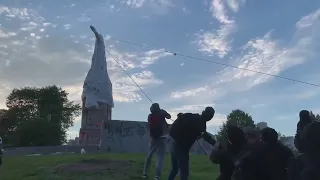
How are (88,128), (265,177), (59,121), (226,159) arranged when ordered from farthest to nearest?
(59,121)
(88,128)
(226,159)
(265,177)

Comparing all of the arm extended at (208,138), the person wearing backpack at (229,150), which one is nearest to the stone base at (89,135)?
the arm extended at (208,138)

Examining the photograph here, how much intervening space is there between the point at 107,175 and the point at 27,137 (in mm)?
52897

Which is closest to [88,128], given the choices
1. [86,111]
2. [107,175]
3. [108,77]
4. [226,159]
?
[86,111]

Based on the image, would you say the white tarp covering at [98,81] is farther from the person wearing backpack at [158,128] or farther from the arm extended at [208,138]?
the arm extended at [208,138]

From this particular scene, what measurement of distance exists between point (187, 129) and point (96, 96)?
36.2 meters

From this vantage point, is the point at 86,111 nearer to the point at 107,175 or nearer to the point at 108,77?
the point at 108,77

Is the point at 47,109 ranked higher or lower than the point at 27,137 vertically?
higher

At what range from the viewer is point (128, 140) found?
25703 mm

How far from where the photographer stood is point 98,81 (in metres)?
44.1

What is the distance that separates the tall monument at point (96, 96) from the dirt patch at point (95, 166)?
2912 cm

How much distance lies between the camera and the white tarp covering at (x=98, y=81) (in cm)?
4344

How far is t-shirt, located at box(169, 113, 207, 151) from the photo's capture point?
25.6 feet

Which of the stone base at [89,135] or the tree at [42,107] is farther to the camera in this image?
the tree at [42,107]

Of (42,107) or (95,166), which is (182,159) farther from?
(42,107)
